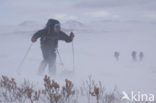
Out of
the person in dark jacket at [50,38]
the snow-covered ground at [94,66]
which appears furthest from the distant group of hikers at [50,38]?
the snow-covered ground at [94,66]

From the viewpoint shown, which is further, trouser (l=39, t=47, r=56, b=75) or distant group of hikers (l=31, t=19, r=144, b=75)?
trouser (l=39, t=47, r=56, b=75)

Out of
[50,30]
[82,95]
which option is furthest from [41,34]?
[82,95]

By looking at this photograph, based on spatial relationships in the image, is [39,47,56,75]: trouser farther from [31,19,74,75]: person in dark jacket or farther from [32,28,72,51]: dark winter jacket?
[32,28,72,51]: dark winter jacket

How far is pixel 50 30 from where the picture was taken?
27.6 ft

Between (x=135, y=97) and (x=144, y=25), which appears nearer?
(x=135, y=97)

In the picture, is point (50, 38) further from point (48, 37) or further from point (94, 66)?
point (94, 66)

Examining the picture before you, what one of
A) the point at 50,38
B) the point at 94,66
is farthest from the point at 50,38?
the point at 94,66

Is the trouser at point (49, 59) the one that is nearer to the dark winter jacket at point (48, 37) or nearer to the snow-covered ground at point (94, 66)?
the dark winter jacket at point (48, 37)

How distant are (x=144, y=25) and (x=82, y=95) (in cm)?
10037

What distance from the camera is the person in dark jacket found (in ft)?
27.6

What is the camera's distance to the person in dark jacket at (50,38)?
8414 millimetres

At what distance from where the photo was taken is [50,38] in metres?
8.49

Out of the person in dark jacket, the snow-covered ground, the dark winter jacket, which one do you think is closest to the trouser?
the person in dark jacket

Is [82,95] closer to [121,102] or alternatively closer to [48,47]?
[121,102]
